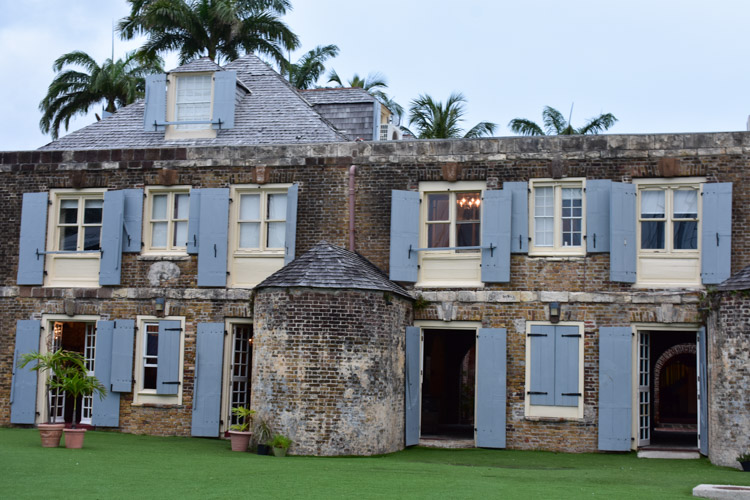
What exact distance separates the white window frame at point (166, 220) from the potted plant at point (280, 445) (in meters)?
4.89

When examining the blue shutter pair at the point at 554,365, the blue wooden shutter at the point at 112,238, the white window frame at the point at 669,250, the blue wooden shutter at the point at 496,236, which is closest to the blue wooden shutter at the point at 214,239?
the blue wooden shutter at the point at 112,238

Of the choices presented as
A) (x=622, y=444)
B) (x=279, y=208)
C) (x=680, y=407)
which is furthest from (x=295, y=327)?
(x=680, y=407)

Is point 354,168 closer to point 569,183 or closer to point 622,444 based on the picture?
point 569,183

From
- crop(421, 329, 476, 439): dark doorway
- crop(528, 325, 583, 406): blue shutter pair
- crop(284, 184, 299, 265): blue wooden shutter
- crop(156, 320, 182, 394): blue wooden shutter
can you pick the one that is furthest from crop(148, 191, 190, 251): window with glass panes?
crop(528, 325, 583, 406): blue shutter pair

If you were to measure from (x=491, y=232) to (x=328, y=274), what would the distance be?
3139 mm

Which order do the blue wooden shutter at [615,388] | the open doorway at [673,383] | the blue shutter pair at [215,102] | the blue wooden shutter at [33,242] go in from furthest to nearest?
the open doorway at [673,383]
the blue shutter pair at [215,102]
the blue wooden shutter at [33,242]
the blue wooden shutter at [615,388]

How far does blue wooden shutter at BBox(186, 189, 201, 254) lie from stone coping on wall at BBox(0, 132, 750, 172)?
0.65 meters

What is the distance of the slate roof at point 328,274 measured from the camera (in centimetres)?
1547

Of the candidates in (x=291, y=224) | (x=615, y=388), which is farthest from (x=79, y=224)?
(x=615, y=388)

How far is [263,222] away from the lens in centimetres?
1800

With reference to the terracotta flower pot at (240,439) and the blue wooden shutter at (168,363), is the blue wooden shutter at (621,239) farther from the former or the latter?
the blue wooden shutter at (168,363)

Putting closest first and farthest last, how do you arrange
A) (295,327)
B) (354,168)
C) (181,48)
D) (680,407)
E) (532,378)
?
(295,327)
(532,378)
(354,168)
(680,407)
(181,48)

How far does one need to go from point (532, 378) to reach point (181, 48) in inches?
780

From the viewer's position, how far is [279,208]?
59.2ft
